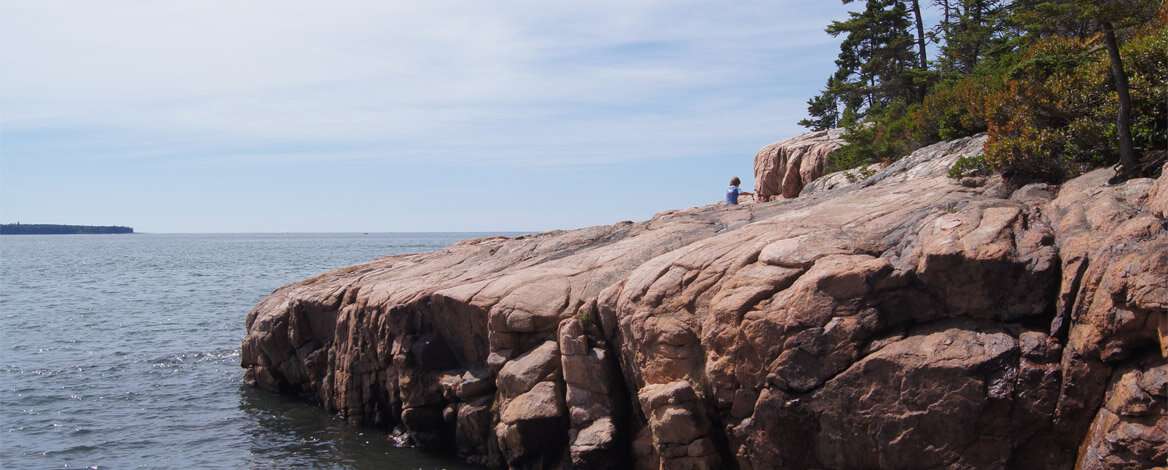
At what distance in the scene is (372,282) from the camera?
858 inches

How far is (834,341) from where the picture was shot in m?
→ 11.9

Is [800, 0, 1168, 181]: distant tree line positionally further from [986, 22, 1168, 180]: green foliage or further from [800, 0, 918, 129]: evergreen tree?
[800, 0, 918, 129]: evergreen tree

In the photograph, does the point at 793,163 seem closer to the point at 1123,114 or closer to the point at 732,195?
the point at 732,195

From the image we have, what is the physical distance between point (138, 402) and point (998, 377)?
834 inches

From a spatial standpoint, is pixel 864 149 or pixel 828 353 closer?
pixel 828 353

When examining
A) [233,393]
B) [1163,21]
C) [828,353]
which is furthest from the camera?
[233,393]

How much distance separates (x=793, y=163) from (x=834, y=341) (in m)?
22.0

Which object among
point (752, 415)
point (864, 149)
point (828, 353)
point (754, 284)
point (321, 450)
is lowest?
point (321, 450)

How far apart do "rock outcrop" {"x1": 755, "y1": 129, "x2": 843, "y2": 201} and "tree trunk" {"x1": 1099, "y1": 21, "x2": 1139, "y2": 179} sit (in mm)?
17532

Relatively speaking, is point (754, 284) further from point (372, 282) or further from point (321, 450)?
point (372, 282)

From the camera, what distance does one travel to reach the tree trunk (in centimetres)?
1295

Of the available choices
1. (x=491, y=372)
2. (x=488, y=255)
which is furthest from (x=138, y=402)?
(x=491, y=372)

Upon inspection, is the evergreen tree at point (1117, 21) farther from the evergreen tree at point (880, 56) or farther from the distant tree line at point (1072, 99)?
the evergreen tree at point (880, 56)

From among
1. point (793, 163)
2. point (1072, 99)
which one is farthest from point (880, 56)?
point (1072, 99)
